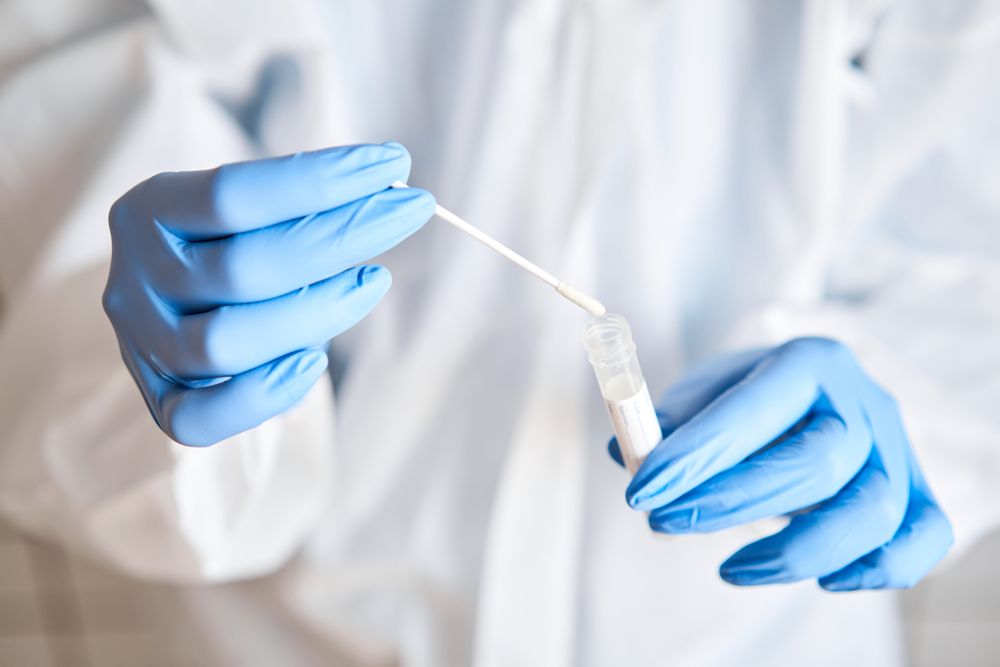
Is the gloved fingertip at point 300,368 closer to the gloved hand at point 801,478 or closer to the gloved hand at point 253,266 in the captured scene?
the gloved hand at point 253,266

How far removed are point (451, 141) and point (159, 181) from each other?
0.31 metres

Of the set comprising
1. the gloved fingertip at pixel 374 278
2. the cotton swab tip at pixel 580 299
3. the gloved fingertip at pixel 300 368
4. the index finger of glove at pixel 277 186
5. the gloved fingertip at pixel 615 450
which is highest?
the index finger of glove at pixel 277 186

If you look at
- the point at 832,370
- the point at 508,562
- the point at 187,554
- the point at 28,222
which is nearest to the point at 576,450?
the point at 508,562

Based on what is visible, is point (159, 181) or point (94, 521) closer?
point (159, 181)

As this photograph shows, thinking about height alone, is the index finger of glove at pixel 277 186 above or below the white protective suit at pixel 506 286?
above

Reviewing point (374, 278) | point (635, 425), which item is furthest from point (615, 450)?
point (374, 278)

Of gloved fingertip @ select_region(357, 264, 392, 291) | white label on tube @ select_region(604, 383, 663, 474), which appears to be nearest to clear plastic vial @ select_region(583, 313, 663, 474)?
white label on tube @ select_region(604, 383, 663, 474)

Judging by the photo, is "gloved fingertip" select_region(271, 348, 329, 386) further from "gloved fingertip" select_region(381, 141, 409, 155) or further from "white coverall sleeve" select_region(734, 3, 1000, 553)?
"white coverall sleeve" select_region(734, 3, 1000, 553)

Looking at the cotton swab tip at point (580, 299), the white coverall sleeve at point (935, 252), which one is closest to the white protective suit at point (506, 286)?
the white coverall sleeve at point (935, 252)

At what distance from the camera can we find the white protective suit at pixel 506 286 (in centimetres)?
75

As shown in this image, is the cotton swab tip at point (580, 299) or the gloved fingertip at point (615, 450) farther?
the gloved fingertip at point (615, 450)

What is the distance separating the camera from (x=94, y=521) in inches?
29.9

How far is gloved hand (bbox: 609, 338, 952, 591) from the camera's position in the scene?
64cm

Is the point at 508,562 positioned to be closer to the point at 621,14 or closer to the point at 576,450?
the point at 576,450
